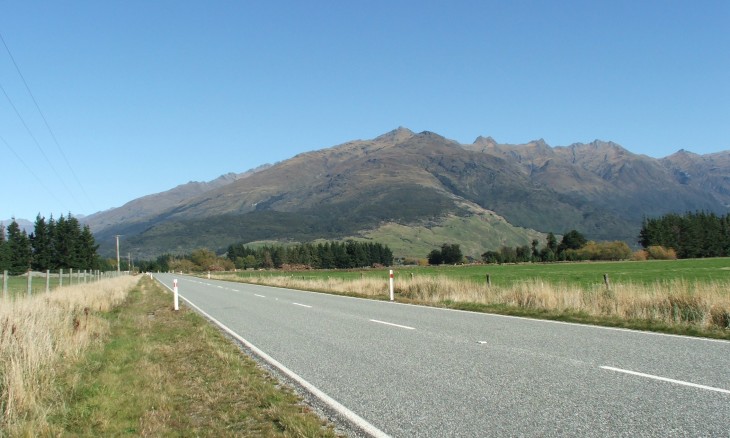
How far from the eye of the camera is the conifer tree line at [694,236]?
127 meters

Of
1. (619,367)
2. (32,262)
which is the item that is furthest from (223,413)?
(32,262)

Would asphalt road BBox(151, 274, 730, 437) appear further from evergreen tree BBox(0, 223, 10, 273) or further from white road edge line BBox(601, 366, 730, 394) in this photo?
evergreen tree BBox(0, 223, 10, 273)

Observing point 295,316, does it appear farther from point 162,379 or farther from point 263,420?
point 263,420

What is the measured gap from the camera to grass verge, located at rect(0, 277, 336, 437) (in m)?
5.87

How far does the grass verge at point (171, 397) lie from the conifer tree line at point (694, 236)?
140702 millimetres

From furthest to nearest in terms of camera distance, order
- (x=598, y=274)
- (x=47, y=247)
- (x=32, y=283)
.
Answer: (x=47, y=247)
(x=598, y=274)
(x=32, y=283)

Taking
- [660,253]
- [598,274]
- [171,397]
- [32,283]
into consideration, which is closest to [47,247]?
[32,283]

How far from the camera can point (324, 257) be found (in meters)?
174

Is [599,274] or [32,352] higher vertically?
[32,352]

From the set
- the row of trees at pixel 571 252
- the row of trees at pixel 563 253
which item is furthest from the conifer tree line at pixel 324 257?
the row of trees at pixel 571 252

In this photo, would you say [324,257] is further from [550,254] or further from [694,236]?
[694,236]

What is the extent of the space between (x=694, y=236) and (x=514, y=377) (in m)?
141

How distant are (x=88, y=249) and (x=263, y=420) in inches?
4106

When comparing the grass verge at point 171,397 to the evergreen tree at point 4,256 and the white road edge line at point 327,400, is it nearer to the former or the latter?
the white road edge line at point 327,400
